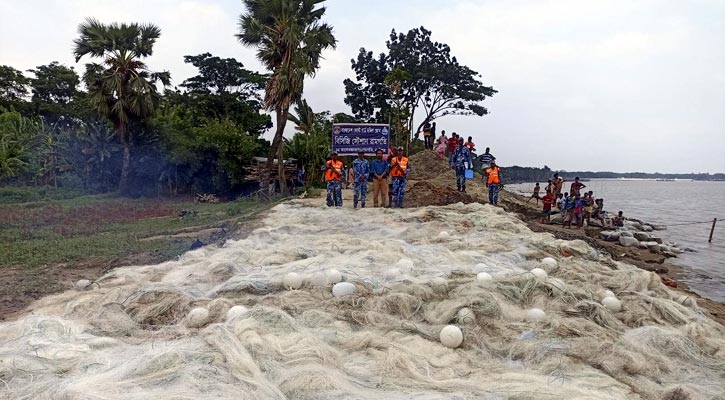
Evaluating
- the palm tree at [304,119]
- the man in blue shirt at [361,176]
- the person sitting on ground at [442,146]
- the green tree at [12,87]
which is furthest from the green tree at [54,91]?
the man in blue shirt at [361,176]

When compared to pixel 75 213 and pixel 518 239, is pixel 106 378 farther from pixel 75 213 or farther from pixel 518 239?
pixel 75 213

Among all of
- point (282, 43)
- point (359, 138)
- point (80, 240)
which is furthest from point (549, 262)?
point (282, 43)

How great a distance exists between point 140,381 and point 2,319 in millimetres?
2745

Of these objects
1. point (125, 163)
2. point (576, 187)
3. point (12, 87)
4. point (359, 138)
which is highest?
point (12, 87)

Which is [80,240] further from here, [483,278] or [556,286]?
[556,286]

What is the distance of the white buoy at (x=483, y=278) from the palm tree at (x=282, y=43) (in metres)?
14.1

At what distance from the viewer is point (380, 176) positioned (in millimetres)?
12898

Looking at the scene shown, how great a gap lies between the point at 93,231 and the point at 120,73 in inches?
490

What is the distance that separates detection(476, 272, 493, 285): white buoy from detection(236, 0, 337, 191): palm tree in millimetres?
14131

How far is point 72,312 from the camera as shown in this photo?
4.61 m

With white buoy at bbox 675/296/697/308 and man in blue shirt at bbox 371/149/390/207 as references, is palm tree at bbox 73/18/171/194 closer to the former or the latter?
man in blue shirt at bbox 371/149/390/207

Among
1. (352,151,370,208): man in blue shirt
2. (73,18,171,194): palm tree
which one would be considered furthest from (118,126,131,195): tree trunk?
(352,151,370,208): man in blue shirt

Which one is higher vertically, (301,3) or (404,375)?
(301,3)

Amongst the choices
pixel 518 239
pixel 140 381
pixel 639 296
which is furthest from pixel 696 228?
pixel 140 381
